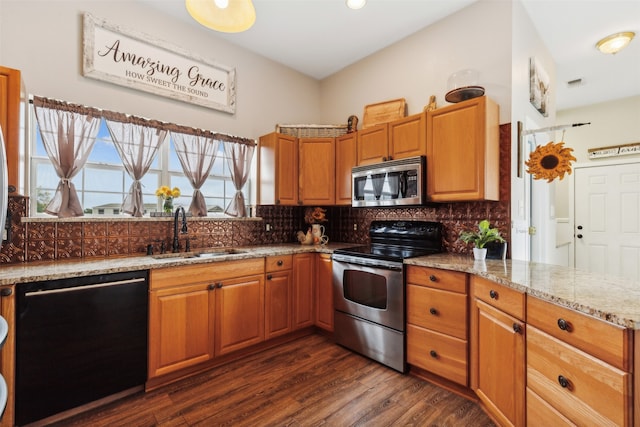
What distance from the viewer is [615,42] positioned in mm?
2842

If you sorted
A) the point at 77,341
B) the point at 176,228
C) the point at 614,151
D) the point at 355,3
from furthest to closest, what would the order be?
the point at 614,151, the point at 176,228, the point at 355,3, the point at 77,341

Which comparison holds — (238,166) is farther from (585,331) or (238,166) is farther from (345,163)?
(585,331)

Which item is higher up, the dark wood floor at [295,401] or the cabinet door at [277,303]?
the cabinet door at [277,303]

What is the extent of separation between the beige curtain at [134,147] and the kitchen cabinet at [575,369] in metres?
2.83

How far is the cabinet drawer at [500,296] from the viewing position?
5.00 feet

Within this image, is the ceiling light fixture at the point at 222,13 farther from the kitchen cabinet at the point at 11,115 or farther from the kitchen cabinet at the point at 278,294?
the kitchen cabinet at the point at 278,294

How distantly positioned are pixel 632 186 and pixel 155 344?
571 centimetres

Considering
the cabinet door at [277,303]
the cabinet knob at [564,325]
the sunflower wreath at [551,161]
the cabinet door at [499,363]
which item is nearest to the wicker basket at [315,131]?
the cabinet door at [277,303]

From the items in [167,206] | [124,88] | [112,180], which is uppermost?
[124,88]

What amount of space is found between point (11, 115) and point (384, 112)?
2.88 metres

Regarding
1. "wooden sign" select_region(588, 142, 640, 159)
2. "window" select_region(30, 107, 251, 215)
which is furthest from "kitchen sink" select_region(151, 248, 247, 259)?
"wooden sign" select_region(588, 142, 640, 159)

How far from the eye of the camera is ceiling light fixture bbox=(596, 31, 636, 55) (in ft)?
9.14

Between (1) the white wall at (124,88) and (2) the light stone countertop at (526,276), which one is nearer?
(2) the light stone countertop at (526,276)

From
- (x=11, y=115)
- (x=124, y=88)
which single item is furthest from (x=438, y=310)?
(x=124, y=88)
